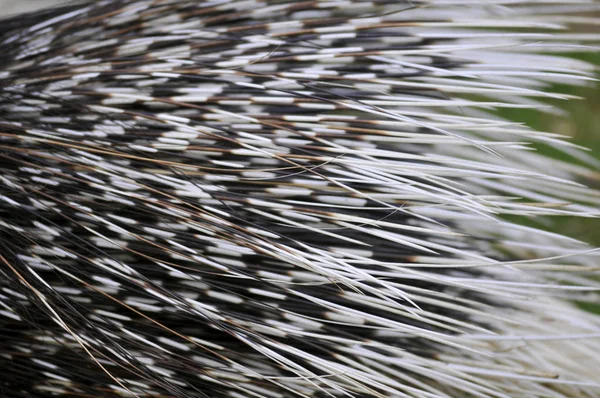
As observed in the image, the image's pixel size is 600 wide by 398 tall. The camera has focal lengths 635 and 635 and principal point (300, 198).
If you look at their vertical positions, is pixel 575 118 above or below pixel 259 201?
below

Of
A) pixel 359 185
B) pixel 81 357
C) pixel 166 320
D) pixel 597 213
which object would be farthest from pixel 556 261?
pixel 81 357

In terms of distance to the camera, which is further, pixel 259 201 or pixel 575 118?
pixel 575 118

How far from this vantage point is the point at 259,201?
0.79 m

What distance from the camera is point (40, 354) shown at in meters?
0.89

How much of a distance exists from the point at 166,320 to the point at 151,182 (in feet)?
0.63

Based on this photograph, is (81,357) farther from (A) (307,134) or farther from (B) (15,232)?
→ (A) (307,134)

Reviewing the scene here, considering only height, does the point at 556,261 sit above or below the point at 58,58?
below

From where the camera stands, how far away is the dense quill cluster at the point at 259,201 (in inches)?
30.8

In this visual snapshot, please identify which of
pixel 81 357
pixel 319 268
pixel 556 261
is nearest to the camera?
pixel 319 268

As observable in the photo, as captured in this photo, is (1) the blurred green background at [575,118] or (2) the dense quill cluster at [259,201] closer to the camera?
(2) the dense quill cluster at [259,201]

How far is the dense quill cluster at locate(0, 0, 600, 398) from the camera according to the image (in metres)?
0.78

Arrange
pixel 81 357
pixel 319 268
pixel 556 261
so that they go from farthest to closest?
pixel 556 261 → pixel 81 357 → pixel 319 268

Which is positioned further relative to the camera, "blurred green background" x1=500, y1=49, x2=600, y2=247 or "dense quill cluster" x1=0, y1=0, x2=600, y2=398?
"blurred green background" x1=500, y1=49, x2=600, y2=247

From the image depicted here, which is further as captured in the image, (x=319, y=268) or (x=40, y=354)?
(x=40, y=354)
